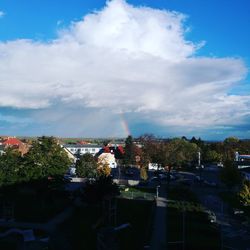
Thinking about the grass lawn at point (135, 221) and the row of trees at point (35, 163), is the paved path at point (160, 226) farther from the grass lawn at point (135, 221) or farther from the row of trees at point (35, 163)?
the row of trees at point (35, 163)

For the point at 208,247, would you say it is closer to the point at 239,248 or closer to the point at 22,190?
the point at 239,248

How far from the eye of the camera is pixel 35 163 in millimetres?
37812

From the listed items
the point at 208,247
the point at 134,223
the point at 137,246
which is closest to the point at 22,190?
the point at 134,223

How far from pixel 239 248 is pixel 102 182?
51.0ft

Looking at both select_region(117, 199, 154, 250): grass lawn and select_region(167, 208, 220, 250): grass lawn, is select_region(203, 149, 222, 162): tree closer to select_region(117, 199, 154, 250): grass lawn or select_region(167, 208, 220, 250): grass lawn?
select_region(117, 199, 154, 250): grass lawn

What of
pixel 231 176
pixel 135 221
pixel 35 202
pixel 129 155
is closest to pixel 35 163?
pixel 35 202

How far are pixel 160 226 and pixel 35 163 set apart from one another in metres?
14.8

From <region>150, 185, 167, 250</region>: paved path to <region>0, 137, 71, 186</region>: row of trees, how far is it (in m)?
11.1

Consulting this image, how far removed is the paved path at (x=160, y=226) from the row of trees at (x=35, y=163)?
11060 mm

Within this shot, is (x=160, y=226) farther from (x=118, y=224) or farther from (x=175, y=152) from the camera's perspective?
(x=175, y=152)

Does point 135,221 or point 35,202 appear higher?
point 35,202

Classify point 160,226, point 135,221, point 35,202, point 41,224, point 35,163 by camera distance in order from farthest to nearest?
point 35,202
point 35,163
point 135,221
point 41,224
point 160,226

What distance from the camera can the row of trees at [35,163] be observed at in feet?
121

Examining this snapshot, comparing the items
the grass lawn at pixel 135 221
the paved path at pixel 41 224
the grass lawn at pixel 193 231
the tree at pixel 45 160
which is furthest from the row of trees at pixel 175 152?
the paved path at pixel 41 224
